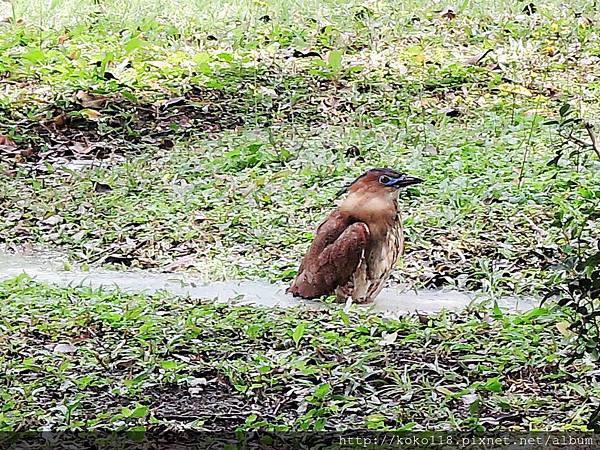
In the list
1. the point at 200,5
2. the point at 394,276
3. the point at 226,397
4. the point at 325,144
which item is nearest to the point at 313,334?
the point at 226,397

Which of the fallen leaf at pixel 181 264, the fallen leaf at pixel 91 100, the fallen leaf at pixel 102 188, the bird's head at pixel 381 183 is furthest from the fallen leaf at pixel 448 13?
the bird's head at pixel 381 183

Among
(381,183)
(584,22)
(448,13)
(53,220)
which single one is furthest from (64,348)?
(584,22)

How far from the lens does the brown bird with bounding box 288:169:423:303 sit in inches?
178

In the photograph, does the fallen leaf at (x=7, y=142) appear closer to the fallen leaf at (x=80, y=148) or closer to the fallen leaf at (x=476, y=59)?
the fallen leaf at (x=80, y=148)

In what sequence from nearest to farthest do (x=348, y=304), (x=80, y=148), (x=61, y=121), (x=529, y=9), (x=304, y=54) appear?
(x=348, y=304) < (x=80, y=148) < (x=61, y=121) < (x=304, y=54) < (x=529, y=9)

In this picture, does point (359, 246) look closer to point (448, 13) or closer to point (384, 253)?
point (384, 253)

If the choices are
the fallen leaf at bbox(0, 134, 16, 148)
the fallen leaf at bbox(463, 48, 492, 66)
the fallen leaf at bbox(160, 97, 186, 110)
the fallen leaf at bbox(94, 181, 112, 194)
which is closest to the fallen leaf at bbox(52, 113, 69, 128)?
the fallen leaf at bbox(0, 134, 16, 148)

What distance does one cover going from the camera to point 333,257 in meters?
4.52

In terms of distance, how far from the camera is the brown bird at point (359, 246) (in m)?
4.52

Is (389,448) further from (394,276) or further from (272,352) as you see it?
(394,276)

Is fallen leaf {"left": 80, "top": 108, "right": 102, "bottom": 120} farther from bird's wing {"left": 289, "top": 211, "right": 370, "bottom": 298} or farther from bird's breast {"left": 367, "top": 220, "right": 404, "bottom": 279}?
bird's breast {"left": 367, "top": 220, "right": 404, "bottom": 279}

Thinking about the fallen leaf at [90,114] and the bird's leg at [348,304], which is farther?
the fallen leaf at [90,114]

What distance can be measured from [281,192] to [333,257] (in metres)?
1.71

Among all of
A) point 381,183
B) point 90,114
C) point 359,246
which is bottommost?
point 90,114
